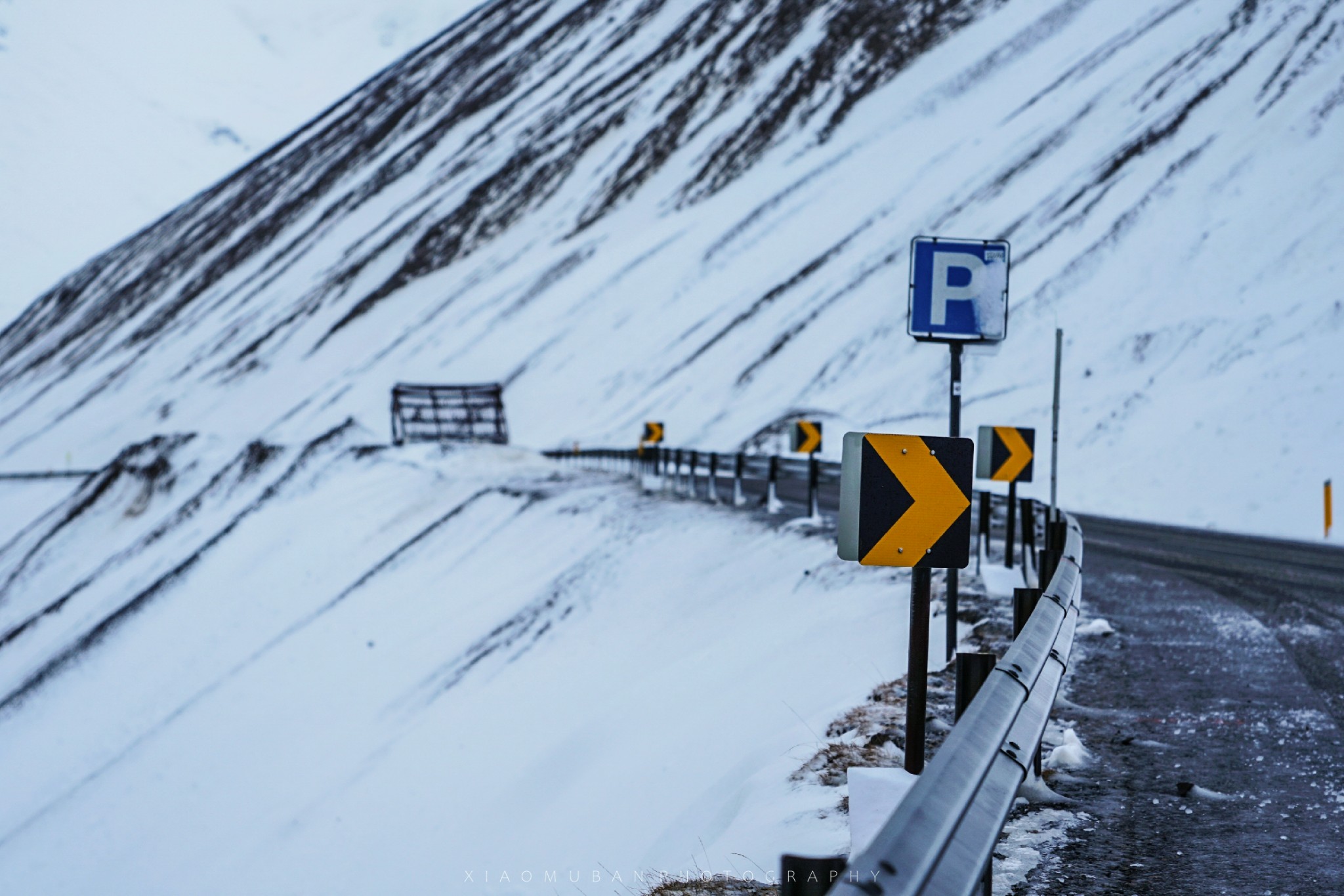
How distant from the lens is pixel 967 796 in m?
2.65

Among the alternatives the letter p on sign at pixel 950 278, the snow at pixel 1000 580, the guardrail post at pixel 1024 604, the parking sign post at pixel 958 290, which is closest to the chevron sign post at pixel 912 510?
the guardrail post at pixel 1024 604

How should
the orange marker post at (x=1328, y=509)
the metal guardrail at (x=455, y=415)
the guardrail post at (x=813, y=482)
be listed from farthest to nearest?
the metal guardrail at (x=455, y=415) < the orange marker post at (x=1328, y=509) < the guardrail post at (x=813, y=482)

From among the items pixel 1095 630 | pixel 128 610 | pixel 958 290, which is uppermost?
pixel 958 290

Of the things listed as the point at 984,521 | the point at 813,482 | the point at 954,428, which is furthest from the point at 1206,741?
the point at 813,482

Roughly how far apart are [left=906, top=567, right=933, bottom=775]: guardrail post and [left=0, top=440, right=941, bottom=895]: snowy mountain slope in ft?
1.98

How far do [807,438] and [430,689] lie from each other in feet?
20.8

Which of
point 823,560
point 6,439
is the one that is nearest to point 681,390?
point 823,560

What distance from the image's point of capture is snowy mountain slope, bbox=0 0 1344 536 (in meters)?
25.9

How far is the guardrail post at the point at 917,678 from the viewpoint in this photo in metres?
4.02

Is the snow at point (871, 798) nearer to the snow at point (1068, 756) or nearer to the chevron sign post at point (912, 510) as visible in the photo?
the chevron sign post at point (912, 510)

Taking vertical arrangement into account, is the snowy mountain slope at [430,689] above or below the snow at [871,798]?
below

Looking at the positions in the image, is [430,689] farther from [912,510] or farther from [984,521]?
[912,510]

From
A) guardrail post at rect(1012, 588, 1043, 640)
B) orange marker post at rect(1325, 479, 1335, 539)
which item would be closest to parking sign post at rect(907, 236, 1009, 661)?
guardrail post at rect(1012, 588, 1043, 640)

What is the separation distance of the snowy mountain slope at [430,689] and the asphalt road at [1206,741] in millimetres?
1138
